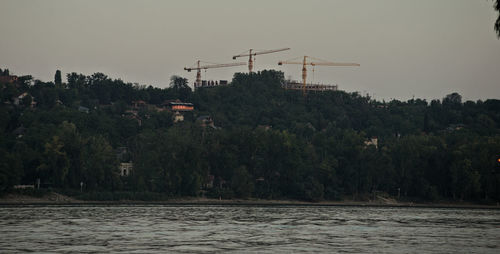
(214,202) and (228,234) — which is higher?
(214,202)

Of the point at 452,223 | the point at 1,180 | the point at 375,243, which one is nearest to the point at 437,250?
the point at 375,243

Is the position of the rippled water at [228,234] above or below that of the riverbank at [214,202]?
below

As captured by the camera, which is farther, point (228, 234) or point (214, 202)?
point (214, 202)

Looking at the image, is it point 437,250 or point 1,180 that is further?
point 1,180

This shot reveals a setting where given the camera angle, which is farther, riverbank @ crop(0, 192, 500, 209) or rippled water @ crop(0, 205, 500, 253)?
riverbank @ crop(0, 192, 500, 209)

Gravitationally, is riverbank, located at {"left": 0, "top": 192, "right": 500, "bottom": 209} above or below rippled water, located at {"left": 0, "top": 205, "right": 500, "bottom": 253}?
above

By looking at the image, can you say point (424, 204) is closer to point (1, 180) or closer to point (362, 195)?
point (362, 195)

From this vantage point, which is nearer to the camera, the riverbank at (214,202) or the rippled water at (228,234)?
the rippled water at (228,234)

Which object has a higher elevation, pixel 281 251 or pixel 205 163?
pixel 205 163

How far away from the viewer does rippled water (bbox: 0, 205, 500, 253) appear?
245 ft

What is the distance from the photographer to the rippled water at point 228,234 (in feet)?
245

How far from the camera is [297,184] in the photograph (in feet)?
614

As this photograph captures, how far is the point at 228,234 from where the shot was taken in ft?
295

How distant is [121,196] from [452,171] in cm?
8488
